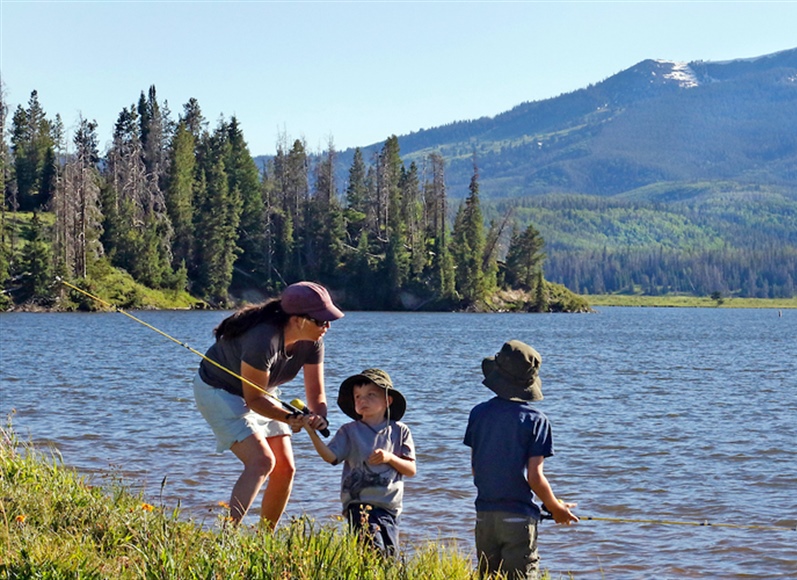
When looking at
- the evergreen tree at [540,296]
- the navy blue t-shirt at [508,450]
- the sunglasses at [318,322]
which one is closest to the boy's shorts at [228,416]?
the sunglasses at [318,322]

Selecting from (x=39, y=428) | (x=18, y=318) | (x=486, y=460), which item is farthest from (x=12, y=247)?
(x=486, y=460)

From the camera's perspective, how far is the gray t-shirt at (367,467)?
277 inches

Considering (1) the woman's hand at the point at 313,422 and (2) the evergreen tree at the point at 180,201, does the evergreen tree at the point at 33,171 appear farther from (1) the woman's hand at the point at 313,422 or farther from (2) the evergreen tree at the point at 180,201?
(1) the woman's hand at the point at 313,422

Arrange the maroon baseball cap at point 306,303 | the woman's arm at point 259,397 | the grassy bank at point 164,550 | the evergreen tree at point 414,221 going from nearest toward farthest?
the grassy bank at point 164,550
the woman's arm at point 259,397
the maroon baseball cap at point 306,303
the evergreen tree at point 414,221

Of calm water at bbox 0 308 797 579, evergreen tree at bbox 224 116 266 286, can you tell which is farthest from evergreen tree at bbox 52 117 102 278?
calm water at bbox 0 308 797 579

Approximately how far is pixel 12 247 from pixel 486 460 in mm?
76307

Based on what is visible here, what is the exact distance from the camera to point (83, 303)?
78.7 metres

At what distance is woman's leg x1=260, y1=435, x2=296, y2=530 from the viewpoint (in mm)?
8078

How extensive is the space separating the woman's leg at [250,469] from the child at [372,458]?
2.56ft

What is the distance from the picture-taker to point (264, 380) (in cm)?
752

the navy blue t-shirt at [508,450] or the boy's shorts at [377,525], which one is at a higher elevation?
the navy blue t-shirt at [508,450]

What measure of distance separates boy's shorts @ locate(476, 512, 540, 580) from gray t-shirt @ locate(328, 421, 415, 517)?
0.60 metres

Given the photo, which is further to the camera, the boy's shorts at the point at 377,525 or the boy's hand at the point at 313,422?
the boy's hand at the point at 313,422

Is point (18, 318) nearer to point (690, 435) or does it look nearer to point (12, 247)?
point (12, 247)
